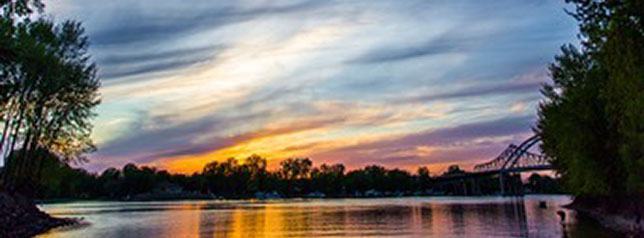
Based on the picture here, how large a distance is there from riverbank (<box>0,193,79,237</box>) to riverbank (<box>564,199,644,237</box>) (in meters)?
47.1

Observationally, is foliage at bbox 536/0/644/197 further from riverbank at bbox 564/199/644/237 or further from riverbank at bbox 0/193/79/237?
riverbank at bbox 0/193/79/237

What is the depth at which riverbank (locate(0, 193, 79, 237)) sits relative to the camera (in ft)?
181

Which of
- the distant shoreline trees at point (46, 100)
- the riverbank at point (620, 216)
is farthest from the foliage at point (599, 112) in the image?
the distant shoreline trees at point (46, 100)

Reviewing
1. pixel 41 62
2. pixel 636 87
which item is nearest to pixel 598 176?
pixel 636 87

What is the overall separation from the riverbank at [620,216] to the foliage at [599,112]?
1482 mm

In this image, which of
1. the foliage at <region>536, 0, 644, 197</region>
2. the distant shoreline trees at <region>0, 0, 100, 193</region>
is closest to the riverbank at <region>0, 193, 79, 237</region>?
the distant shoreline trees at <region>0, 0, 100, 193</region>

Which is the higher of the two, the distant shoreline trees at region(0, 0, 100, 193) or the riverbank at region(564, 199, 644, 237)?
the distant shoreline trees at region(0, 0, 100, 193)

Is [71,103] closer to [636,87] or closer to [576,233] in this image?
[576,233]

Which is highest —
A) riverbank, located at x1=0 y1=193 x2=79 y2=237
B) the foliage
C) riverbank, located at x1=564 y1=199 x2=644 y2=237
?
the foliage

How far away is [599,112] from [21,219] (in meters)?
53.8

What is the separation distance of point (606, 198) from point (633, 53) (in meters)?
47.0

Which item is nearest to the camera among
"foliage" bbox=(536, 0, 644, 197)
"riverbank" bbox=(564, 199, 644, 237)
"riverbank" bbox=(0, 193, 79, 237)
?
"foliage" bbox=(536, 0, 644, 197)

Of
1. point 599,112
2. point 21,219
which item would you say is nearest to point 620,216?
point 599,112

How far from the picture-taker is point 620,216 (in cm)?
6097
